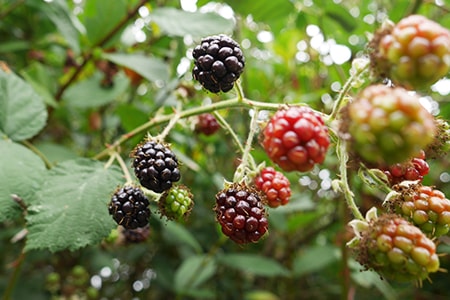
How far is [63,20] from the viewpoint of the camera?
2.35 meters

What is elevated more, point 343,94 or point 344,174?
point 343,94

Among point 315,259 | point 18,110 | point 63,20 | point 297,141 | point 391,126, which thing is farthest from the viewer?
point 315,259

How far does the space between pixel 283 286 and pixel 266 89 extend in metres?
1.45

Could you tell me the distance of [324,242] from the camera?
3326mm

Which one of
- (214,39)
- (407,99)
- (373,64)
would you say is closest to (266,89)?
(214,39)

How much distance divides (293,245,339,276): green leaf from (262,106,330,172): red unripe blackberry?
1722 mm

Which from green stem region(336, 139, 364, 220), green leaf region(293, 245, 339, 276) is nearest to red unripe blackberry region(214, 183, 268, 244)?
green stem region(336, 139, 364, 220)

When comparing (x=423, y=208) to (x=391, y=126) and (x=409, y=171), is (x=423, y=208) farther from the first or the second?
(x=391, y=126)

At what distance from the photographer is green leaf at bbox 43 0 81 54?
230cm

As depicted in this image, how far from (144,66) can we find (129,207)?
1.05 metres

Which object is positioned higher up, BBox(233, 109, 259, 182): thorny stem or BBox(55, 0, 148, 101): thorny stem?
BBox(233, 109, 259, 182): thorny stem

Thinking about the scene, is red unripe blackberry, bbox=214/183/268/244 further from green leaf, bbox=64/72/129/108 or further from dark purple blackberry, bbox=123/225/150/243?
green leaf, bbox=64/72/129/108

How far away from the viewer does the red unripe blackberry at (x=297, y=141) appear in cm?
106

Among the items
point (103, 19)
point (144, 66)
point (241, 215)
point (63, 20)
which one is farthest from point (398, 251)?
point (63, 20)
